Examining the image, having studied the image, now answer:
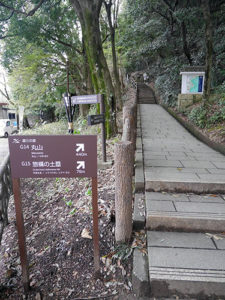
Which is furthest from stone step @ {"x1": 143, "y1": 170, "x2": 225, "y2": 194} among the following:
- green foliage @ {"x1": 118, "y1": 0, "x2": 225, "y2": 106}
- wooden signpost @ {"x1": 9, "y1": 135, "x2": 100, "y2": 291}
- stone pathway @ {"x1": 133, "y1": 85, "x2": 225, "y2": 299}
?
green foliage @ {"x1": 118, "y1": 0, "x2": 225, "y2": 106}

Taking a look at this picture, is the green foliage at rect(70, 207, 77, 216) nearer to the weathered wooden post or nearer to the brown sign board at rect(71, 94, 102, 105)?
the weathered wooden post

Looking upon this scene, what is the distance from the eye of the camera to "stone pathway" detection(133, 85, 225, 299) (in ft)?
6.22

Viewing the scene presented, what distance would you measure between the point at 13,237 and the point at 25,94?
11510 mm

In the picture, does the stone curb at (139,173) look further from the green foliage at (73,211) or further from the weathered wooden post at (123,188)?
the green foliage at (73,211)

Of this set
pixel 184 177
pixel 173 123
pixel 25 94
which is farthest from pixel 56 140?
pixel 25 94

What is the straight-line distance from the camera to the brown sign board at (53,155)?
1.90 meters

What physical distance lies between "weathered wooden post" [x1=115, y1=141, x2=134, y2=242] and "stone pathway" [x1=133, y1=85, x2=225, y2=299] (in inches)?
9.5

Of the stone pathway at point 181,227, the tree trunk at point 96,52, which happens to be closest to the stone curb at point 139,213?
the stone pathway at point 181,227

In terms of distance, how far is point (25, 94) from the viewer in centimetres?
1294

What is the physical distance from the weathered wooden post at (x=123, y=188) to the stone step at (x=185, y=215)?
337 millimetres

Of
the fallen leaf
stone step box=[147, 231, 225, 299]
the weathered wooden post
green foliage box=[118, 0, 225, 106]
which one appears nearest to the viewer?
stone step box=[147, 231, 225, 299]

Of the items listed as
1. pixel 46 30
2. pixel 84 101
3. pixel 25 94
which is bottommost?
pixel 84 101

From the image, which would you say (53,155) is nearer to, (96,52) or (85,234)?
(85,234)

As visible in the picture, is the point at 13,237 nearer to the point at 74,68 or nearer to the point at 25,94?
the point at 25,94
